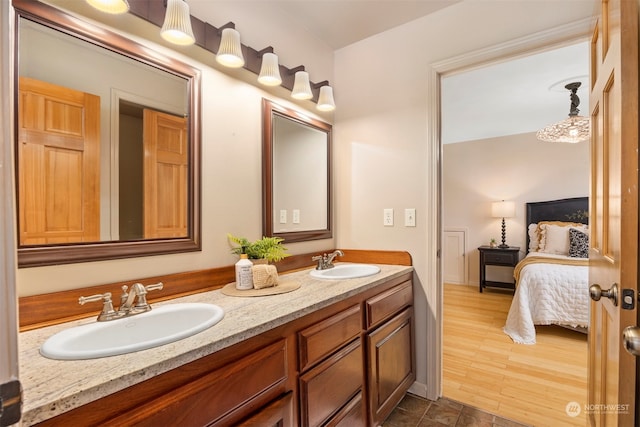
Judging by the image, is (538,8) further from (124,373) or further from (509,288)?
(509,288)

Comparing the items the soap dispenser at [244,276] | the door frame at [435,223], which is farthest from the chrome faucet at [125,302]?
the door frame at [435,223]

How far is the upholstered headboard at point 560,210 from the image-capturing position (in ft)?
13.7

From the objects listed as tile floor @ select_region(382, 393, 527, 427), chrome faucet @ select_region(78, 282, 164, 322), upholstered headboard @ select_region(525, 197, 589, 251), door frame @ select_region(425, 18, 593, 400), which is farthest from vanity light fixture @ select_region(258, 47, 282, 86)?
upholstered headboard @ select_region(525, 197, 589, 251)

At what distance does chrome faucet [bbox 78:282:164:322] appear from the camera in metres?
1.01

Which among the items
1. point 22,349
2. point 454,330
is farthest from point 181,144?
point 454,330

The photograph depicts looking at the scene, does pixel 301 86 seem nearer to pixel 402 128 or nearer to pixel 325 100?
pixel 325 100

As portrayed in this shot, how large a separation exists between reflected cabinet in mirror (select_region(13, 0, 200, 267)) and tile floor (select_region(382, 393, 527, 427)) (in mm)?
1519

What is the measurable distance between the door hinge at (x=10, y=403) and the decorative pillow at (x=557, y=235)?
4.85 metres

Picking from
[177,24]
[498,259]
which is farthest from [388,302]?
[498,259]

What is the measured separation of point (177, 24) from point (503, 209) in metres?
4.65

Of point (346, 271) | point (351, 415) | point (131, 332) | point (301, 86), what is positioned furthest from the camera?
point (346, 271)

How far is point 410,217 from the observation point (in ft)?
6.72

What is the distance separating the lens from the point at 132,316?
1.05 m

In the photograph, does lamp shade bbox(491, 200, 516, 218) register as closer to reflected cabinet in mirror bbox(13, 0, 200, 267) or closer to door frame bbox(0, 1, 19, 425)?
reflected cabinet in mirror bbox(13, 0, 200, 267)
